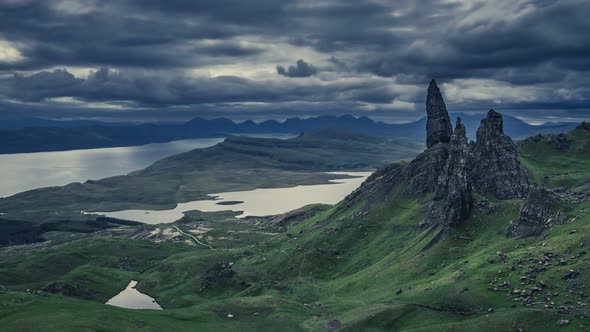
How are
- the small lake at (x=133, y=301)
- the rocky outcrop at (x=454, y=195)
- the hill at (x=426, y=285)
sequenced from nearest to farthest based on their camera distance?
the hill at (x=426, y=285) < the rocky outcrop at (x=454, y=195) < the small lake at (x=133, y=301)

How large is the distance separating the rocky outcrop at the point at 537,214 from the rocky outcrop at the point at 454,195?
21263 millimetres

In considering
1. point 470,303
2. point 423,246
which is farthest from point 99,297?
point 470,303

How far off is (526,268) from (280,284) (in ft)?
272

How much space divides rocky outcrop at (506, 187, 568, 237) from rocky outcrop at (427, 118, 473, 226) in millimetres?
21263

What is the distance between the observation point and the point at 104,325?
10006 centimetres

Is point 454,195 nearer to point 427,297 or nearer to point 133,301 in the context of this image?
point 427,297

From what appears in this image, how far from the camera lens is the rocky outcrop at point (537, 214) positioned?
134 m

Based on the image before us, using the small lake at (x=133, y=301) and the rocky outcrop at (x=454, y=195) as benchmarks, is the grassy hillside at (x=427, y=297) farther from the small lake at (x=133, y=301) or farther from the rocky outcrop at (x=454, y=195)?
the small lake at (x=133, y=301)

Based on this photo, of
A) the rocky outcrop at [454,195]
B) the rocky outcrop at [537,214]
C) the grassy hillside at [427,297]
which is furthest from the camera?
the rocky outcrop at [454,195]

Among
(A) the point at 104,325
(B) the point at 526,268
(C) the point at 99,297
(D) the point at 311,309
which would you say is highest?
(B) the point at 526,268

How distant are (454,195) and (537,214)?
30.3 meters

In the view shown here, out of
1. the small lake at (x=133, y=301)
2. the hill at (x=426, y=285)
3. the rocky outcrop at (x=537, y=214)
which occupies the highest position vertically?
the rocky outcrop at (x=537, y=214)

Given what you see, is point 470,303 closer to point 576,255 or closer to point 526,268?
point 526,268

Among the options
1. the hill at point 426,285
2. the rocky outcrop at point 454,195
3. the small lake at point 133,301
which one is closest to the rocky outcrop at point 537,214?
the hill at point 426,285
